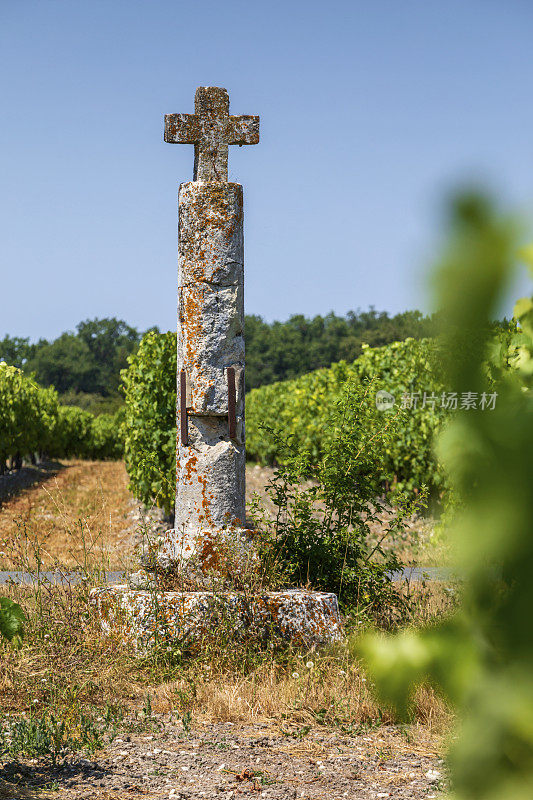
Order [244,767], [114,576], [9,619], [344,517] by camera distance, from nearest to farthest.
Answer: [9,619]
[244,767]
[344,517]
[114,576]

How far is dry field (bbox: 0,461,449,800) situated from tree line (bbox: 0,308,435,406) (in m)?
61.4

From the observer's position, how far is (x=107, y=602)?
16.9ft

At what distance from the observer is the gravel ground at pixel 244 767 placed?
3.28 m

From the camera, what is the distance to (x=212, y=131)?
5.80 m

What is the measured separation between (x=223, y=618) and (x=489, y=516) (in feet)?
15.0

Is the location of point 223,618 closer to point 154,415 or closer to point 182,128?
point 182,128

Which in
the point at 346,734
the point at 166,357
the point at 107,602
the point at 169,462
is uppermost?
the point at 166,357

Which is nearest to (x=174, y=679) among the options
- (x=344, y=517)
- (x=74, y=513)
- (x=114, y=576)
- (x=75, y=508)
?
(x=344, y=517)

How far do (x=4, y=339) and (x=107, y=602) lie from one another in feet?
259

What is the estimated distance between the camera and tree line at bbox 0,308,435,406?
240 ft

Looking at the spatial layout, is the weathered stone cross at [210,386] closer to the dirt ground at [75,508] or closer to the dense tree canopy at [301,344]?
the dirt ground at [75,508]

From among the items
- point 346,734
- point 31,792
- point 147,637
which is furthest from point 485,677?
point 147,637

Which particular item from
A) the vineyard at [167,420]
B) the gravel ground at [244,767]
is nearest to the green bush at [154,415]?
the vineyard at [167,420]

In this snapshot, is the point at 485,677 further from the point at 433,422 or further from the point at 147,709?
the point at 433,422
